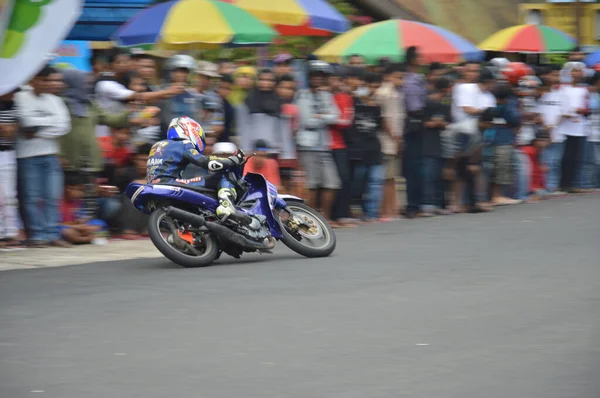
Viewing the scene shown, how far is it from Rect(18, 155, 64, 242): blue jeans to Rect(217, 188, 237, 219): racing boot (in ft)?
6.92

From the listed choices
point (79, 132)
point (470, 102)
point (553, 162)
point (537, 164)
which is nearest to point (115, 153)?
point (79, 132)

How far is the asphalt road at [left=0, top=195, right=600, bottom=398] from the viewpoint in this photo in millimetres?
6387

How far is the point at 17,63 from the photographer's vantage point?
1193 cm

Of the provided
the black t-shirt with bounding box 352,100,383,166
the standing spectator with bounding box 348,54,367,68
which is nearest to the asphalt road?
the black t-shirt with bounding box 352,100,383,166

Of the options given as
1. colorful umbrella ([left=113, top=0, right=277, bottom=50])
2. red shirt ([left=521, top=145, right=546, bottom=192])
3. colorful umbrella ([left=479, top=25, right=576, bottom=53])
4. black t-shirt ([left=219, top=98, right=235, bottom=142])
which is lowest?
red shirt ([left=521, top=145, right=546, bottom=192])

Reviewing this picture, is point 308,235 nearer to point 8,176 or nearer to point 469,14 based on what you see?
point 8,176

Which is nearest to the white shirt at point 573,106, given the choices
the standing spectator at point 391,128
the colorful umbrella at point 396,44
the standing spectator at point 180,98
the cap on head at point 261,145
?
the colorful umbrella at point 396,44

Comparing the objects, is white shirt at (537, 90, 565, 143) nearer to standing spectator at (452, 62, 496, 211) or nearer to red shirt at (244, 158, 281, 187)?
standing spectator at (452, 62, 496, 211)

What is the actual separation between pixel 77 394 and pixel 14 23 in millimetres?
6710

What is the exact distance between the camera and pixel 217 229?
11242mm

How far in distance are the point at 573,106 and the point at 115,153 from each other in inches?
329

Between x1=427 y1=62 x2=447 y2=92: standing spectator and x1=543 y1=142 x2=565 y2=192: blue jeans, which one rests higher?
x1=427 y1=62 x2=447 y2=92: standing spectator

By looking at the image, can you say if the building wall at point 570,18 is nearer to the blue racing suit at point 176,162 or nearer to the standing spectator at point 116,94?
the standing spectator at point 116,94

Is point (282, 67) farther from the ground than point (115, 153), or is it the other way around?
point (282, 67)
